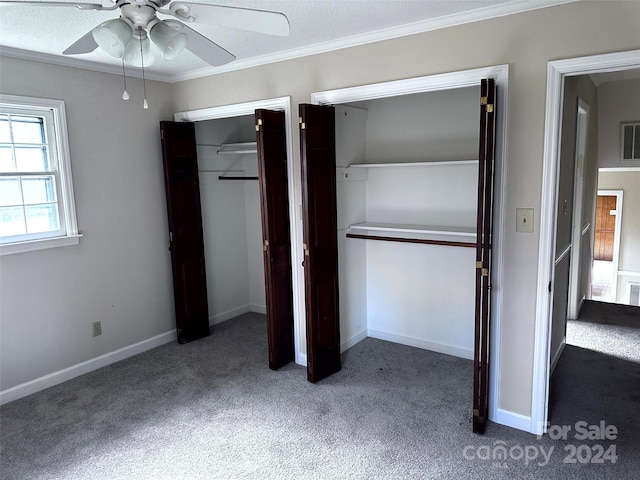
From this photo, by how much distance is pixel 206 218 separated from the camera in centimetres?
454

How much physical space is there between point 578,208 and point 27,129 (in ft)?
15.4

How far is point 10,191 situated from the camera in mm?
3146

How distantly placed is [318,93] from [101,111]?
1.78 m

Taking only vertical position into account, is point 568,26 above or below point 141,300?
above

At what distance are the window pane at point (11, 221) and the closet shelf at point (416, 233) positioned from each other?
97.0 inches

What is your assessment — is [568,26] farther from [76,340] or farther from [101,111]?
[76,340]

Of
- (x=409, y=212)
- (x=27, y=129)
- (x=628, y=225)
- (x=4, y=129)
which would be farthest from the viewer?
(x=628, y=225)

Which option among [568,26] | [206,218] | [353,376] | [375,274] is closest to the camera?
[568,26]

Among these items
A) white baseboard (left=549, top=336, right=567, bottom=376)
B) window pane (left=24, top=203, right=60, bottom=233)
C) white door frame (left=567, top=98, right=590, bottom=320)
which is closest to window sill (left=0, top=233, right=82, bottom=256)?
window pane (left=24, top=203, right=60, bottom=233)

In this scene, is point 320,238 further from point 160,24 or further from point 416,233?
point 160,24

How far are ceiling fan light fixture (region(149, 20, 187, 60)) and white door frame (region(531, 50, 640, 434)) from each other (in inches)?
72.7

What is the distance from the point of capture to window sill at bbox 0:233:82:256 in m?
3.09

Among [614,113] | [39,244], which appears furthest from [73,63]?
[614,113]

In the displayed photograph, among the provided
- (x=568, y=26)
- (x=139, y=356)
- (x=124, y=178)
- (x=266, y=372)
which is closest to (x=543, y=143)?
(x=568, y=26)
